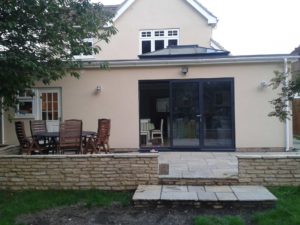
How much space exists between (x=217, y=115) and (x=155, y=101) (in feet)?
7.05

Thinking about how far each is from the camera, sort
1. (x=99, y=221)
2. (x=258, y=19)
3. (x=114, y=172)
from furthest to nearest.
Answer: (x=258, y=19)
(x=114, y=172)
(x=99, y=221)

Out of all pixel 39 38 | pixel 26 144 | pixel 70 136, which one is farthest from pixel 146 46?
pixel 39 38

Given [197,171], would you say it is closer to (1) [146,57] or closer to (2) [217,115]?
(2) [217,115]

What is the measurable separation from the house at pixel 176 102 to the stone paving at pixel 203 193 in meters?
5.14

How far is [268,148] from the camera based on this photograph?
11742 mm

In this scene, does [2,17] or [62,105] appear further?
[62,105]

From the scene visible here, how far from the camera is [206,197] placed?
6059 millimetres

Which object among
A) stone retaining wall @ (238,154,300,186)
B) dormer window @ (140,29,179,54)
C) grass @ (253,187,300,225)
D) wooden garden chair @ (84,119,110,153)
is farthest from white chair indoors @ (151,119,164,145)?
dormer window @ (140,29,179,54)

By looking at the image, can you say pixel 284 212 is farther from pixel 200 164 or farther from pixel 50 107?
pixel 50 107

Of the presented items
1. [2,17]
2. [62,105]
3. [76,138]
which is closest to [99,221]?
[76,138]

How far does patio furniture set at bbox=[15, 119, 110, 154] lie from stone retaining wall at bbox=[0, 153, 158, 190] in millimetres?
1729

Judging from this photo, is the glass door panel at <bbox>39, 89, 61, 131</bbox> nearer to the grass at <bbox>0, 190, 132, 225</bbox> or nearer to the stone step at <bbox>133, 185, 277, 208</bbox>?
the grass at <bbox>0, 190, 132, 225</bbox>

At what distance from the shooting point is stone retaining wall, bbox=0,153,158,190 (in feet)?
22.8

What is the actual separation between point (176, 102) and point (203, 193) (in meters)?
5.91
